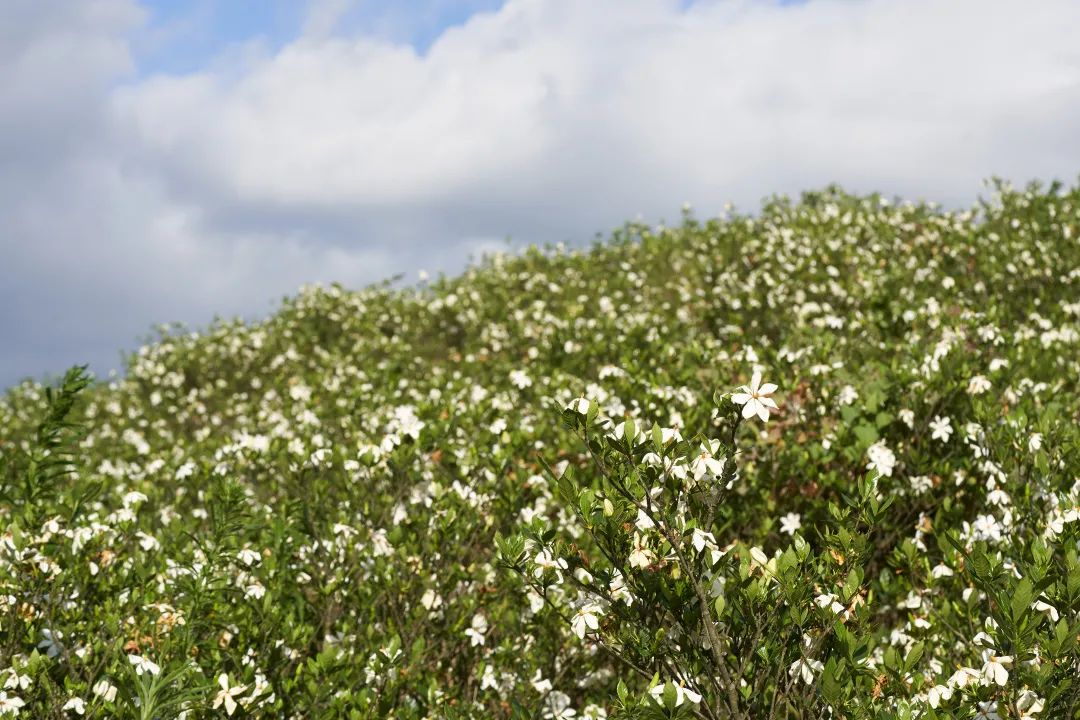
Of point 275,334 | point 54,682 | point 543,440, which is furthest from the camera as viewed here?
point 275,334

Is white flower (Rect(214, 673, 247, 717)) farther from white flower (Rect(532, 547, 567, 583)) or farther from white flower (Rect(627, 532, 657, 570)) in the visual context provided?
white flower (Rect(627, 532, 657, 570))

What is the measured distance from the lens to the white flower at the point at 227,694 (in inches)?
127

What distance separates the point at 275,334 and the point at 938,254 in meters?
11.2

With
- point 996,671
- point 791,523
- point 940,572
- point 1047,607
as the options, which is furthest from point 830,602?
point 791,523

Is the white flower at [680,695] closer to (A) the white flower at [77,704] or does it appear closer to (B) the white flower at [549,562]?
(B) the white flower at [549,562]

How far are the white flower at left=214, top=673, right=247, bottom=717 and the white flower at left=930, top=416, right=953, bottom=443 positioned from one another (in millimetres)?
4064

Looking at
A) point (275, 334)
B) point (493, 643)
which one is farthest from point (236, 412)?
point (493, 643)

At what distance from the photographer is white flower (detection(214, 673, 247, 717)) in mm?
3229

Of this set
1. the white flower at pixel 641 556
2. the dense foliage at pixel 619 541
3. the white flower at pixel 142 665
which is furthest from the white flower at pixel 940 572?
the white flower at pixel 142 665

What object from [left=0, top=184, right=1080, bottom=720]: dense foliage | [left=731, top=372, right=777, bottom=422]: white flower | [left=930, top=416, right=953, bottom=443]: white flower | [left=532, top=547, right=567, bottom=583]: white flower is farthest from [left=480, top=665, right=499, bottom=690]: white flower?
[left=930, top=416, right=953, bottom=443]: white flower

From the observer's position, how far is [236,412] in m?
13.0

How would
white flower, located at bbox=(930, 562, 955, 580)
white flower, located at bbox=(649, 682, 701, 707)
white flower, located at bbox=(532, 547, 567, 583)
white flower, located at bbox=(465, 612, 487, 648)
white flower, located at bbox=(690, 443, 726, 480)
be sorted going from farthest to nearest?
white flower, located at bbox=(465, 612, 487, 648), white flower, located at bbox=(930, 562, 955, 580), white flower, located at bbox=(532, 547, 567, 583), white flower, located at bbox=(690, 443, 726, 480), white flower, located at bbox=(649, 682, 701, 707)

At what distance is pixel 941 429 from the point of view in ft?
16.9

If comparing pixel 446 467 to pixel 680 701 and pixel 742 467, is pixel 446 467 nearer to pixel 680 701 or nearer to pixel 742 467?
pixel 742 467
